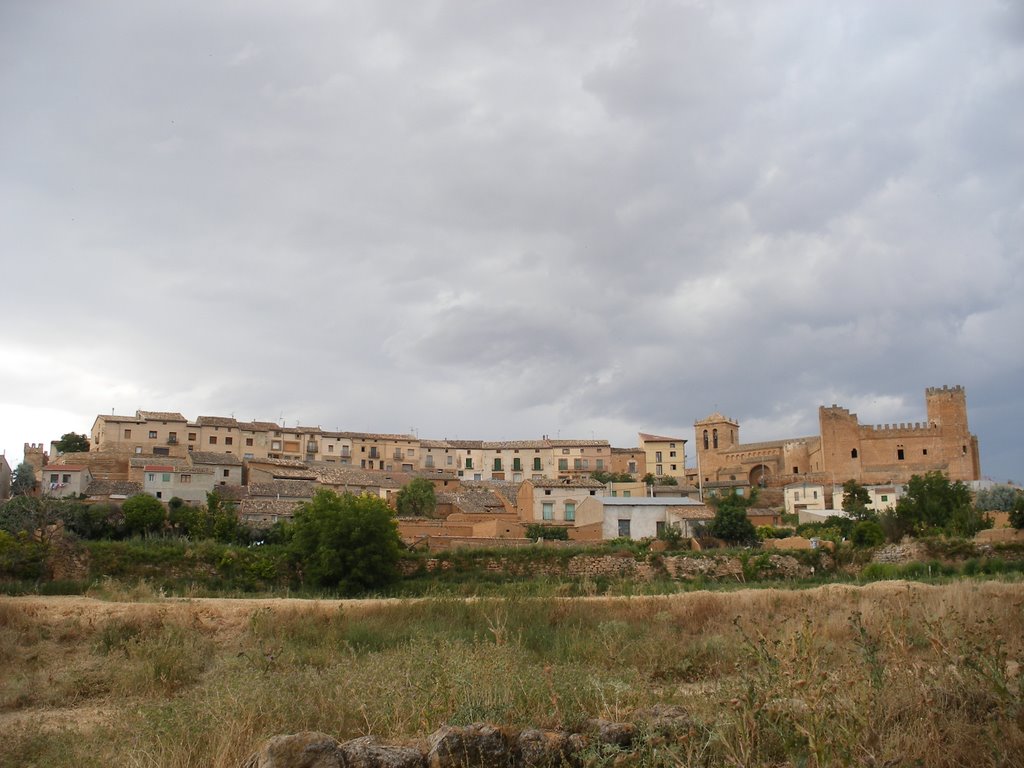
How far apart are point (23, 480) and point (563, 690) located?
187 ft

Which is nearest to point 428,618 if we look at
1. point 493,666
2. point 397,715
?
point 493,666

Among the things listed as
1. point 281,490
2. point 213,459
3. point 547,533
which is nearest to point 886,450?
point 547,533

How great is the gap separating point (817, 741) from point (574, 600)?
9.79 m

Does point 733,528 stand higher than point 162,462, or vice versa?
point 162,462

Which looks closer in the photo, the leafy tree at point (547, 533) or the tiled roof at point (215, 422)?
the leafy tree at point (547, 533)

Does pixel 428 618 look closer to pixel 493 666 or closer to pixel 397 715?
pixel 493 666

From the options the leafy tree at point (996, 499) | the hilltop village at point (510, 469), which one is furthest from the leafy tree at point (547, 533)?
the leafy tree at point (996, 499)

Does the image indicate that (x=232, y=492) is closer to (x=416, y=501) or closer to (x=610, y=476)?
(x=416, y=501)

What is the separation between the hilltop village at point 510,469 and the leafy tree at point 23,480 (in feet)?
2.24

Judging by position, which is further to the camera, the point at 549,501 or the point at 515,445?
the point at 515,445

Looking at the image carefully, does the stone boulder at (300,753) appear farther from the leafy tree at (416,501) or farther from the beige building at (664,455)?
the beige building at (664,455)

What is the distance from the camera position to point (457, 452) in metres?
76.0

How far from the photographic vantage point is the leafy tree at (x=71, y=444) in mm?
64125

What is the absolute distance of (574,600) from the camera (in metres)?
13.6
